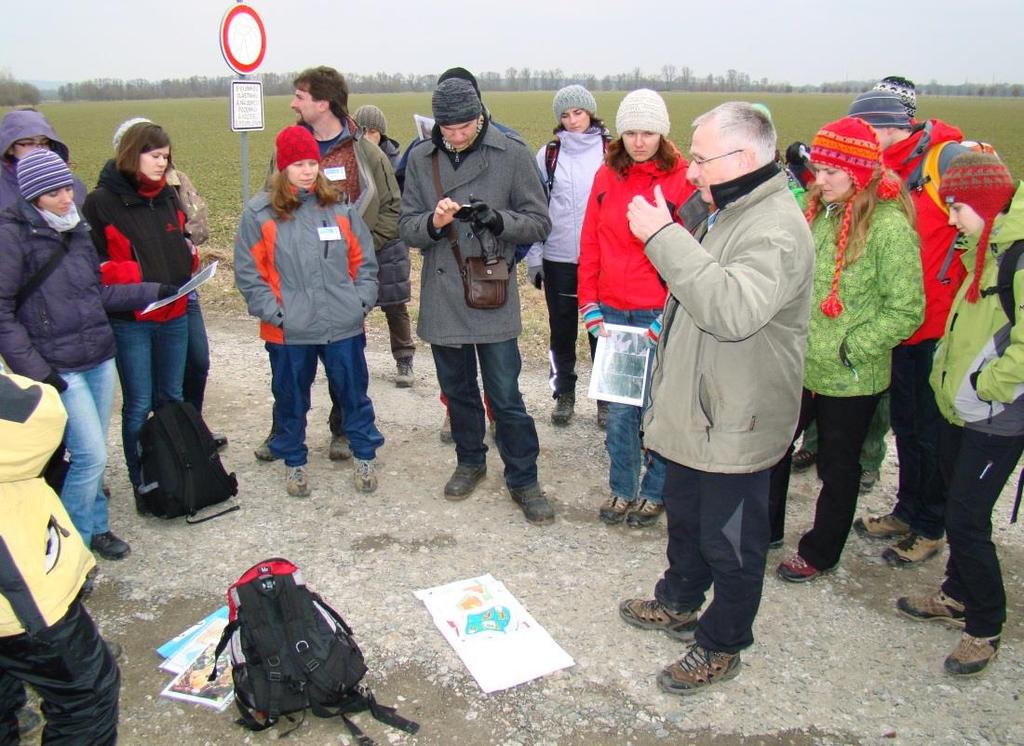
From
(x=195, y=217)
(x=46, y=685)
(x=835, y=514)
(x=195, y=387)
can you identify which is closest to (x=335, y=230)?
(x=195, y=217)

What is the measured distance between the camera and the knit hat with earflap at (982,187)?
10.0 feet

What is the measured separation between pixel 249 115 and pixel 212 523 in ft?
13.0

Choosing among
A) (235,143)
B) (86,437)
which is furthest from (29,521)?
(235,143)

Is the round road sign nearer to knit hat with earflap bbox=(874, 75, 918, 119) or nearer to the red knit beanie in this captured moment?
the red knit beanie

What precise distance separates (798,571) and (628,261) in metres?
1.81

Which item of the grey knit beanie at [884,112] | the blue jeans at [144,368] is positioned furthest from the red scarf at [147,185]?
the grey knit beanie at [884,112]

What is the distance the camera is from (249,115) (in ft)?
22.5

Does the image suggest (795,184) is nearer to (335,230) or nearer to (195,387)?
(335,230)

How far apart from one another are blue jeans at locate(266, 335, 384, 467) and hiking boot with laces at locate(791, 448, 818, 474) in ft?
8.90

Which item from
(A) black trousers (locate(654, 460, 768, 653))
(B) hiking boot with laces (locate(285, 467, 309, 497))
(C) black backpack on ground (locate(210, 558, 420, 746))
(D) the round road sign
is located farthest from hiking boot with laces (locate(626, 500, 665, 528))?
(D) the round road sign

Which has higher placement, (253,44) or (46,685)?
(253,44)

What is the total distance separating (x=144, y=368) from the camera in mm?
4551

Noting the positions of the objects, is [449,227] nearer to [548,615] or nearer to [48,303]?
[48,303]

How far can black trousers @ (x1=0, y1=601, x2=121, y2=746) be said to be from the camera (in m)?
2.48
